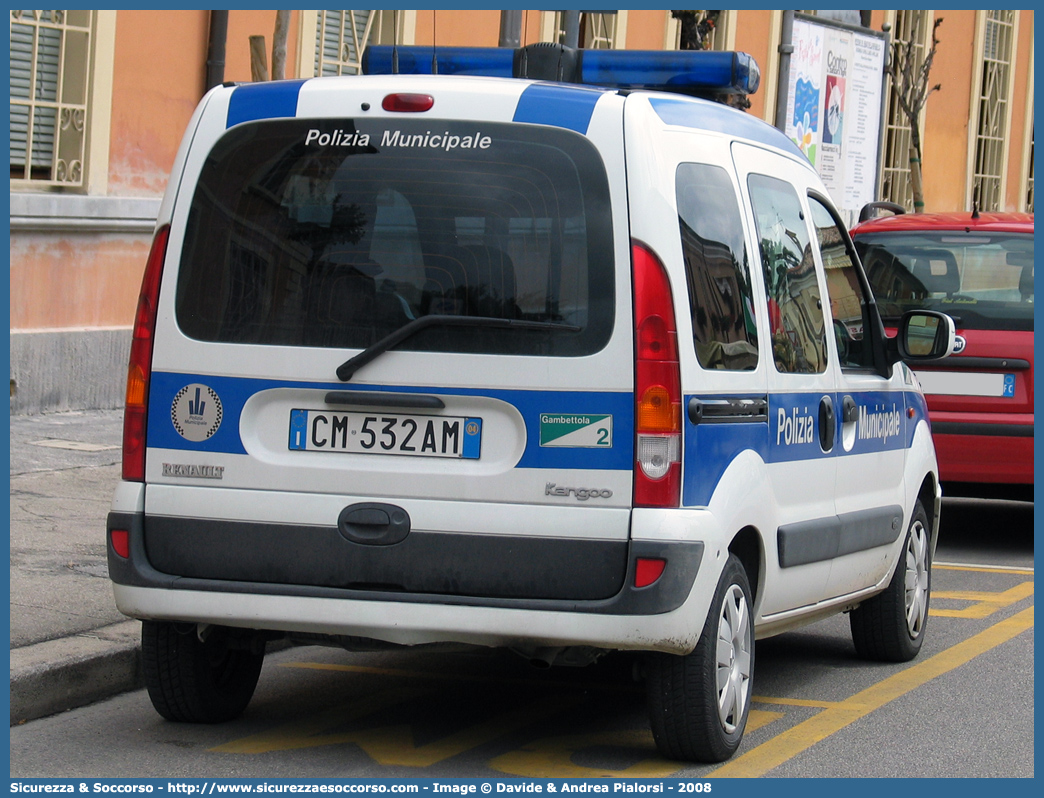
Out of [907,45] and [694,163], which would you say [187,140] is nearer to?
[694,163]

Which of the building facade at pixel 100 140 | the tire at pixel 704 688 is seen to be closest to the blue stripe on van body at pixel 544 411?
the tire at pixel 704 688

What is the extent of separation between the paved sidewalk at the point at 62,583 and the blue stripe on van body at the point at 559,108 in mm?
2489

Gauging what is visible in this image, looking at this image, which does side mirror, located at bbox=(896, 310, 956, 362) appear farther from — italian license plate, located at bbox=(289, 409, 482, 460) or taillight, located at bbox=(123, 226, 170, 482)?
taillight, located at bbox=(123, 226, 170, 482)

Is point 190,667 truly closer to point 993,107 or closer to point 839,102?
point 839,102

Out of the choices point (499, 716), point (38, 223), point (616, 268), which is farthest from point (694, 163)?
point (38, 223)

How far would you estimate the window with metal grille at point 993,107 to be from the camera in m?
29.3

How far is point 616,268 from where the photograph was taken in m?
4.71

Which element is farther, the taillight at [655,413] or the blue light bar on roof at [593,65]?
the blue light bar on roof at [593,65]

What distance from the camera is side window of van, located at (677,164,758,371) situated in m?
4.89

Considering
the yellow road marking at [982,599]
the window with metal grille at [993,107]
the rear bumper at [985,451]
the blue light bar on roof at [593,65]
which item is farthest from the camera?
the window with metal grille at [993,107]

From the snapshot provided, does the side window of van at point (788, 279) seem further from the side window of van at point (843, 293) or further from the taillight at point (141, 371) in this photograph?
the taillight at point (141, 371)

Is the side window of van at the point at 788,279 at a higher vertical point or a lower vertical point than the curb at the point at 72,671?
higher

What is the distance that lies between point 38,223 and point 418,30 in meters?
5.23

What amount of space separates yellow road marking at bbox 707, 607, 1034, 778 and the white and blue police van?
0.14 metres
